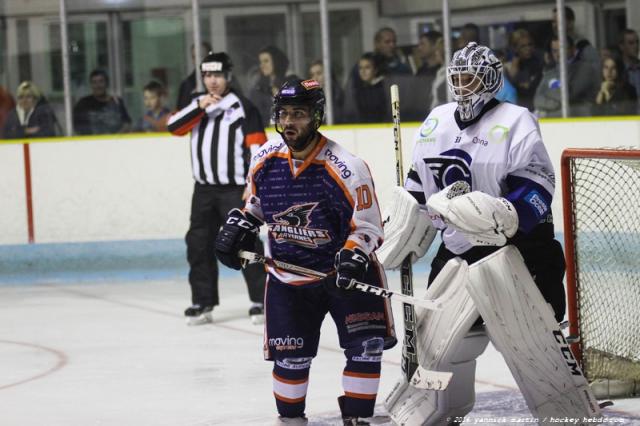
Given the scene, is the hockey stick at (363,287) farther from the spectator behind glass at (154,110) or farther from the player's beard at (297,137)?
the spectator behind glass at (154,110)

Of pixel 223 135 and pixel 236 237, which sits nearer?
pixel 236 237

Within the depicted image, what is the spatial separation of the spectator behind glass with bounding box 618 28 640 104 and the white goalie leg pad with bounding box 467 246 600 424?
4.17 meters

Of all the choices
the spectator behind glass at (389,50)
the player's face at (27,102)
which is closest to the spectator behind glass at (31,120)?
the player's face at (27,102)

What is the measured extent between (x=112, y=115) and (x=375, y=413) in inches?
172

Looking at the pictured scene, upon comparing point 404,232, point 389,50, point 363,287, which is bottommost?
point 363,287

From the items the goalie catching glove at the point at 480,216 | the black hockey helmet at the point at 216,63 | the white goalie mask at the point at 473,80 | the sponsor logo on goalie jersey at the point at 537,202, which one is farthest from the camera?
the black hockey helmet at the point at 216,63

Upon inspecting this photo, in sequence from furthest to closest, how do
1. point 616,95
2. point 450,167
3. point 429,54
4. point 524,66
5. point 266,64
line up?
point 266,64
point 429,54
point 524,66
point 616,95
point 450,167

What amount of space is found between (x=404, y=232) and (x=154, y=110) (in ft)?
14.9

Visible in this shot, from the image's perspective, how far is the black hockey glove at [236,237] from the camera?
3.35 m

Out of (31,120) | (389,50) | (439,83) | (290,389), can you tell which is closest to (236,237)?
(290,389)

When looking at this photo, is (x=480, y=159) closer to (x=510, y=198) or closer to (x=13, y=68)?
(x=510, y=198)

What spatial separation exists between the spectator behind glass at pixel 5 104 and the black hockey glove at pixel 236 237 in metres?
4.64

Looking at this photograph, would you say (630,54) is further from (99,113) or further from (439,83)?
(99,113)

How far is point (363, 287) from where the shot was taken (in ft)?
10.5
